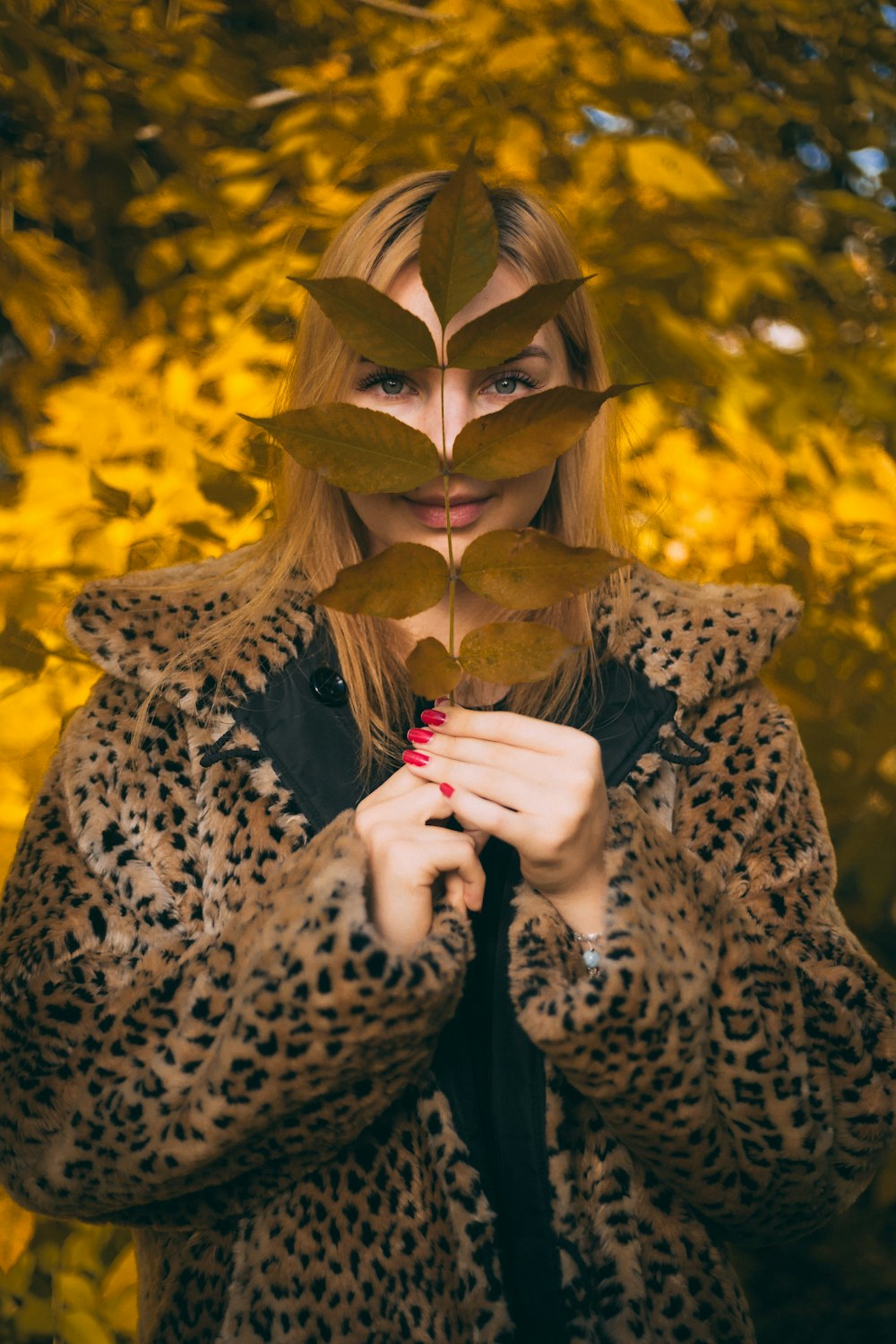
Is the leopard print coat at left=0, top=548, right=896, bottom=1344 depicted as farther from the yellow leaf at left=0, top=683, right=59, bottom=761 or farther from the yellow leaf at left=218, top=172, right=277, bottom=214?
the yellow leaf at left=218, top=172, right=277, bottom=214

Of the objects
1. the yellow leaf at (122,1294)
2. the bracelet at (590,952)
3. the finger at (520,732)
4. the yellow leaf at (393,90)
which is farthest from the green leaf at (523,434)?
the yellow leaf at (122,1294)

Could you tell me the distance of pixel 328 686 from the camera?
150cm

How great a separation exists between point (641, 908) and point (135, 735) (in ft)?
2.51

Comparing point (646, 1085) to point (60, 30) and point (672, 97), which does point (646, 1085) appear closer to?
point (672, 97)

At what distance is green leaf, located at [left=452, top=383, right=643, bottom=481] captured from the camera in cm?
96

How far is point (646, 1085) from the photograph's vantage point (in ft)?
3.96

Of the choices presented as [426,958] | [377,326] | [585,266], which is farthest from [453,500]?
[585,266]

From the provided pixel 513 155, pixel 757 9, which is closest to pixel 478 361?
pixel 513 155

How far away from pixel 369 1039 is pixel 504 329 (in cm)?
77

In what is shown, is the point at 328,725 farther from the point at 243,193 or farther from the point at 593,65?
the point at 593,65

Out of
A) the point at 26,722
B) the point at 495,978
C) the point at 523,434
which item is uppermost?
the point at 523,434

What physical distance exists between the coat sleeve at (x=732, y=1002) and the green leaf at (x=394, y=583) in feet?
1.53

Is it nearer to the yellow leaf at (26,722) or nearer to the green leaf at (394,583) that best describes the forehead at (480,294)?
the green leaf at (394,583)

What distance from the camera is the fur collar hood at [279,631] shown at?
1.50m
